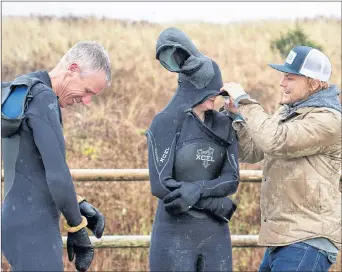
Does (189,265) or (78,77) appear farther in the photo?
(189,265)

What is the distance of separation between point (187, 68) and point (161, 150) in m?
0.45

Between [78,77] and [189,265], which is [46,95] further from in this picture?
[189,265]

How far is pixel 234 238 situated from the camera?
17.4 ft


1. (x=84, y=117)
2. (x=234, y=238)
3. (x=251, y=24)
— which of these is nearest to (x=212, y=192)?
(x=234, y=238)

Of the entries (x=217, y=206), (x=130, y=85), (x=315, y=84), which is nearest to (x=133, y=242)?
(x=217, y=206)

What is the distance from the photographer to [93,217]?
3.81 metres

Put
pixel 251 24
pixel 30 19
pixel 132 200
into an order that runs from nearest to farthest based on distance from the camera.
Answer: pixel 132 200
pixel 30 19
pixel 251 24

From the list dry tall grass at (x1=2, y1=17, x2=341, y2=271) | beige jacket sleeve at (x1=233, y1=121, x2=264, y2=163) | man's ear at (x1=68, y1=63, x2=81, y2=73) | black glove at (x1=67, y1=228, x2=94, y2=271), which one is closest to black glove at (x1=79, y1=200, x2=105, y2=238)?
black glove at (x1=67, y1=228, x2=94, y2=271)

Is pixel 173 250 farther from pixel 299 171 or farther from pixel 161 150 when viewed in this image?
pixel 299 171

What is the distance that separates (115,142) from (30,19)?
7597 millimetres

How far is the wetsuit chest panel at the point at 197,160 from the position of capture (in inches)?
149

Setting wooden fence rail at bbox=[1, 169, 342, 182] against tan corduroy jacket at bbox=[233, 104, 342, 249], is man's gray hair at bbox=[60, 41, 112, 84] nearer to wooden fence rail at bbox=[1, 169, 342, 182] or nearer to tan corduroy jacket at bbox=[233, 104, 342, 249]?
tan corduroy jacket at bbox=[233, 104, 342, 249]

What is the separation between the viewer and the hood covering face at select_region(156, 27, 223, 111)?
3.74m

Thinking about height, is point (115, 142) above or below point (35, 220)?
below
